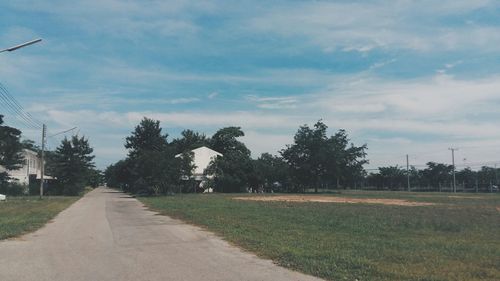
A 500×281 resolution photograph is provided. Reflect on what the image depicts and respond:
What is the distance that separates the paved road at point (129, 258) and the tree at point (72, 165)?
50545 millimetres

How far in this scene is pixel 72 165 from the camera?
6856cm

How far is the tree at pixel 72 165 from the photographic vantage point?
68375 mm

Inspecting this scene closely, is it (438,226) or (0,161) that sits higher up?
(0,161)

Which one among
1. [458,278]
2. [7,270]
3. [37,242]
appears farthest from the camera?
[37,242]

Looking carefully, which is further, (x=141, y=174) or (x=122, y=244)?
(x=141, y=174)

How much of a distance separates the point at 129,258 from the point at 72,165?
59.0 m

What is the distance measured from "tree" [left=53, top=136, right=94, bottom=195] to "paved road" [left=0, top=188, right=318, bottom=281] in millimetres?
50545

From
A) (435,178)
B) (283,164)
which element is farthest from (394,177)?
(283,164)

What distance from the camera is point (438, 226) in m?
21.6

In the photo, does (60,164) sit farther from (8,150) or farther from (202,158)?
(202,158)

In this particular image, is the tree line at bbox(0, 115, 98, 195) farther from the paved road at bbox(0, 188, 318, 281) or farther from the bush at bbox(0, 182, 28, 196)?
the paved road at bbox(0, 188, 318, 281)

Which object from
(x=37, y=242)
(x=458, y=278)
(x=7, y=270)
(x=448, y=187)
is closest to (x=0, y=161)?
(x=37, y=242)

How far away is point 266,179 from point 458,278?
80.1 metres

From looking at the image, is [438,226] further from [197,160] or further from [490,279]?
[197,160]
